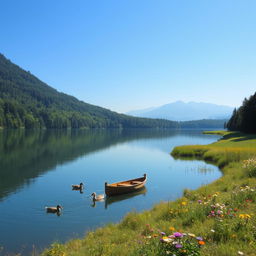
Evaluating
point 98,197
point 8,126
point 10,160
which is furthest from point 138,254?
point 8,126

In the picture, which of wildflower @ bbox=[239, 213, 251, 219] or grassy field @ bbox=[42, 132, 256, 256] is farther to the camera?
wildflower @ bbox=[239, 213, 251, 219]

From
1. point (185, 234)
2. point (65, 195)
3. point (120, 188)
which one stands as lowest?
point (65, 195)

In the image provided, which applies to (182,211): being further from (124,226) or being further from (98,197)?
(98,197)

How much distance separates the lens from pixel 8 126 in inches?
7195

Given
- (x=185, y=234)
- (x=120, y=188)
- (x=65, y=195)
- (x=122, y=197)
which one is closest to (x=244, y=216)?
(x=185, y=234)

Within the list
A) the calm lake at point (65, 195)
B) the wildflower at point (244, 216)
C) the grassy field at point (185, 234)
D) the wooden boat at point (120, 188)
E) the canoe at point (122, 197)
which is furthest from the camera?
the wooden boat at point (120, 188)

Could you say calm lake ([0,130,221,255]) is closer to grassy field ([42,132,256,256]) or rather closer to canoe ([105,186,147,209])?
canoe ([105,186,147,209])

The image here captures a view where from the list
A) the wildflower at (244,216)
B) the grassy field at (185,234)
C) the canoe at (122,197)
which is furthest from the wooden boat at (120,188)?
the wildflower at (244,216)

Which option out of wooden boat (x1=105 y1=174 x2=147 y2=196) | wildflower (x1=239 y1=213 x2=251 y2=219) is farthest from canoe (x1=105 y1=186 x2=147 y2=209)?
wildflower (x1=239 y1=213 x2=251 y2=219)

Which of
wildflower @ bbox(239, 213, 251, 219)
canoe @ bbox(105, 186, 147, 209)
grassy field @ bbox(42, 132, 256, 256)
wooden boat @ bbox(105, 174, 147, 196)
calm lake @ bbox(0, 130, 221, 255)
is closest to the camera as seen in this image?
grassy field @ bbox(42, 132, 256, 256)

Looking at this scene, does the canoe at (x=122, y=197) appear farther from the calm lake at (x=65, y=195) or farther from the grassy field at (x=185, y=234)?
the grassy field at (x=185, y=234)

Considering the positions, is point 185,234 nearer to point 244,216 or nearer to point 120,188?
point 244,216

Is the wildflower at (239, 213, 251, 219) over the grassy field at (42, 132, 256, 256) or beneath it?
over

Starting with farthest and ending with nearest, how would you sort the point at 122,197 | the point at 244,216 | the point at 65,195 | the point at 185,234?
the point at 65,195
the point at 122,197
the point at 244,216
the point at 185,234
